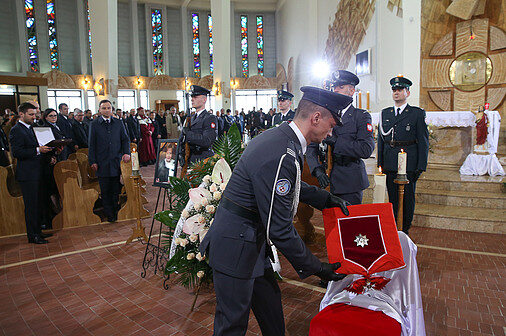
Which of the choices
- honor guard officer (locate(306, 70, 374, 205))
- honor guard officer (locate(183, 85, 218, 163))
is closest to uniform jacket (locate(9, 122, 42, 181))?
honor guard officer (locate(183, 85, 218, 163))

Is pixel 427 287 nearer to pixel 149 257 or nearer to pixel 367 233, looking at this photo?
pixel 367 233

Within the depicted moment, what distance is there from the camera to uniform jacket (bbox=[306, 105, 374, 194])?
121 inches

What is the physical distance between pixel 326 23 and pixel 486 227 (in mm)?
12822

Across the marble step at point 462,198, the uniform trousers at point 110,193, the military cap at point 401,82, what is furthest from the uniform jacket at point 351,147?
the uniform trousers at point 110,193

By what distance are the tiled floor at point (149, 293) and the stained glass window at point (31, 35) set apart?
57.0ft

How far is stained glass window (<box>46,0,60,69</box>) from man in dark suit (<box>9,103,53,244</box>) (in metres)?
17.0

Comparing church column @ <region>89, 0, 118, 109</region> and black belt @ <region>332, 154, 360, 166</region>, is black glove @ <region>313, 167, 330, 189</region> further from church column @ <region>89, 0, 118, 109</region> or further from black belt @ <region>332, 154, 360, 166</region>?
church column @ <region>89, 0, 118, 109</region>

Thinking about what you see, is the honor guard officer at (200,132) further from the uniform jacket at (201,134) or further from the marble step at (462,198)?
the marble step at (462,198)

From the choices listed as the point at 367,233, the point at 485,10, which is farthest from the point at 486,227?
the point at 485,10

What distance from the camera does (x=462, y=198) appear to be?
17.0 feet

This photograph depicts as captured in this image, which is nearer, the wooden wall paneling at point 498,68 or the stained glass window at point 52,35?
the wooden wall paneling at point 498,68

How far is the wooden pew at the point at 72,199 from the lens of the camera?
5.05 m

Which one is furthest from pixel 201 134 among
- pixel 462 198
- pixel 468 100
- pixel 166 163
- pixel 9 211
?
pixel 468 100

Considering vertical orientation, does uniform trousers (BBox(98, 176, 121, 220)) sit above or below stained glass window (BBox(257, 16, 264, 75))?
below
